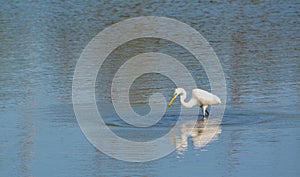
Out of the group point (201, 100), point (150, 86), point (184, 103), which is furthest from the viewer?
point (150, 86)

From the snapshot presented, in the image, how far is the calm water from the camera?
1144 centimetres

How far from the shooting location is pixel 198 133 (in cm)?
1321

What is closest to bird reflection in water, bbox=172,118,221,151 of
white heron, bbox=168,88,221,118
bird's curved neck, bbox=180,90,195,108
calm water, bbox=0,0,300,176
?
calm water, bbox=0,0,300,176

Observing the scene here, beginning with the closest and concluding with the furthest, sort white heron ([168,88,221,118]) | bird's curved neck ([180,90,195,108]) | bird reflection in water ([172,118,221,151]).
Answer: bird reflection in water ([172,118,221,151]), white heron ([168,88,221,118]), bird's curved neck ([180,90,195,108])

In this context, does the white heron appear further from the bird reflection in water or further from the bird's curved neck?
the bird reflection in water

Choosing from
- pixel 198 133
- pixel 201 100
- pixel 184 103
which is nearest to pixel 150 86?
pixel 184 103

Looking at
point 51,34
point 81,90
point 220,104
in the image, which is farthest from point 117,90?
point 51,34

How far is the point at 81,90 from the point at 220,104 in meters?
2.77

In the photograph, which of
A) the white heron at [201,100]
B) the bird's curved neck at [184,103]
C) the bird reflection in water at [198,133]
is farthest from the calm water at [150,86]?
the bird's curved neck at [184,103]

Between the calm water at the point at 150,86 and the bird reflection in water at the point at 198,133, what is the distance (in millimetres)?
116

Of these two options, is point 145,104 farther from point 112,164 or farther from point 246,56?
point 246,56

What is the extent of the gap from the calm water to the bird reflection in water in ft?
0.38

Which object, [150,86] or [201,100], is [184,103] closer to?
[201,100]

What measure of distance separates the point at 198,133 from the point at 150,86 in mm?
3757
